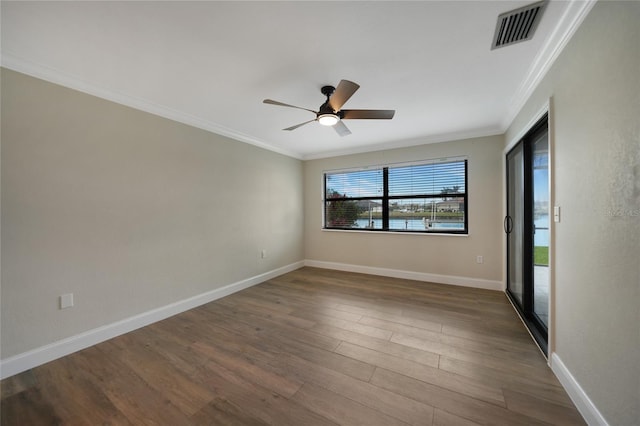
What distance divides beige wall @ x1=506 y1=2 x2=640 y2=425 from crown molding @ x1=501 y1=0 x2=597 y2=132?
2.2 inches

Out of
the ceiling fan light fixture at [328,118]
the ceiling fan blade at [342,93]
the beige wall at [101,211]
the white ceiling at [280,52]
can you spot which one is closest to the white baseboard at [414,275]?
the beige wall at [101,211]

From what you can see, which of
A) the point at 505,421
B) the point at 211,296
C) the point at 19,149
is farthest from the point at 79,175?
the point at 505,421

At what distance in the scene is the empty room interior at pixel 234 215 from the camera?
139 cm

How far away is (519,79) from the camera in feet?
7.20

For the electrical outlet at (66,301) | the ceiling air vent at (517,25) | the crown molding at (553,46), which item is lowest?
the electrical outlet at (66,301)

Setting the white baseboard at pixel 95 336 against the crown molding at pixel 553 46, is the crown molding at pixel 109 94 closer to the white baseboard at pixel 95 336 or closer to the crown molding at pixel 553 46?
the white baseboard at pixel 95 336

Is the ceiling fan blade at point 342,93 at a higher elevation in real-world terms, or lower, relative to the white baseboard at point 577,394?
higher

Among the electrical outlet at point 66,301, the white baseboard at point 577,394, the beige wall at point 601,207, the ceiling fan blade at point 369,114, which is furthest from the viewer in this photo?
the ceiling fan blade at point 369,114

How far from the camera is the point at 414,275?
413cm

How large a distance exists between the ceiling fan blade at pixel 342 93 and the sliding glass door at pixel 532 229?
5.55 feet

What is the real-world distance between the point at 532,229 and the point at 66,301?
4.54 m

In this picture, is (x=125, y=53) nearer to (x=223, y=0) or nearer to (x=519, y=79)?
(x=223, y=0)

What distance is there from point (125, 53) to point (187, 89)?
57 cm

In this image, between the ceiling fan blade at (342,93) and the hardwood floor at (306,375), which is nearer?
the hardwood floor at (306,375)
